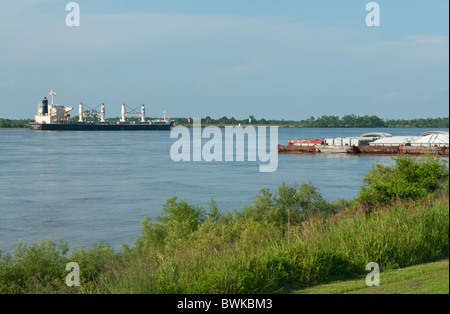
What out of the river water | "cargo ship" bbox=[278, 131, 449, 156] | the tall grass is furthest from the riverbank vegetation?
"cargo ship" bbox=[278, 131, 449, 156]

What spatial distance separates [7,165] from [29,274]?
44.0 metres

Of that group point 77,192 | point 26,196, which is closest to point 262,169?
point 77,192

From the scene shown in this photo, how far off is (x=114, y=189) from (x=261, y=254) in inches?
1147

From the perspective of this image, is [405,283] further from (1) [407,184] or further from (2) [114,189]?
(2) [114,189]

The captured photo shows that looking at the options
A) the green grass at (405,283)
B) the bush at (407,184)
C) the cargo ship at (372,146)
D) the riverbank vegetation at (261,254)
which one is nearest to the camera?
the green grass at (405,283)

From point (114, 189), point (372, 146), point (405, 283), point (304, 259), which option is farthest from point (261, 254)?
point (372, 146)

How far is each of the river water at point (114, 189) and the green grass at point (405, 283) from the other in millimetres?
13206

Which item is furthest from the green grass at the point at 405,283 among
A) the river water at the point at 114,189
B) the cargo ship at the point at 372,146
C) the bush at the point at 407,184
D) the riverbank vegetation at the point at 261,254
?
the cargo ship at the point at 372,146

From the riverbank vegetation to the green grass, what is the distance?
0.46 metres

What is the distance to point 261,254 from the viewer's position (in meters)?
9.57

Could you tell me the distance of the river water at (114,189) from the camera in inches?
942

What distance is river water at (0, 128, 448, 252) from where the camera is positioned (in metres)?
23.9

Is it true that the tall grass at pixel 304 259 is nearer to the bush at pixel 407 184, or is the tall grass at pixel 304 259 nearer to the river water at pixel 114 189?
the bush at pixel 407 184

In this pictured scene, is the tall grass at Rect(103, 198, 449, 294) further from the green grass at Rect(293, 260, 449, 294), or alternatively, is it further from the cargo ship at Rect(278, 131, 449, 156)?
the cargo ship at Rect(278, 131, 449, 156)
